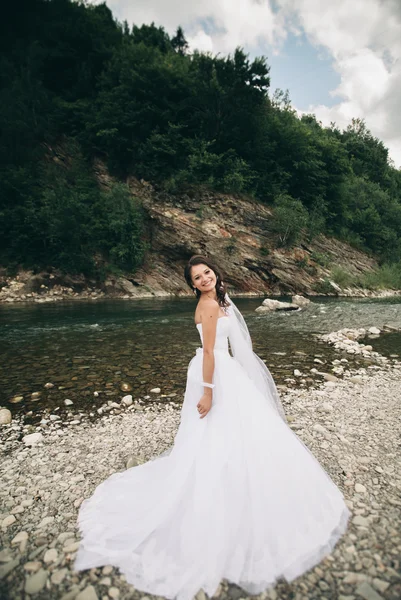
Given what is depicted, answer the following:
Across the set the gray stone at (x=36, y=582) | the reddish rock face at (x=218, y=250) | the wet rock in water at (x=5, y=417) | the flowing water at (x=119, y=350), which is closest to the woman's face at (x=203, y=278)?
the gray stone at (x=36, y=582)

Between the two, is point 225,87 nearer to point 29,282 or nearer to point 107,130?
point 107,130

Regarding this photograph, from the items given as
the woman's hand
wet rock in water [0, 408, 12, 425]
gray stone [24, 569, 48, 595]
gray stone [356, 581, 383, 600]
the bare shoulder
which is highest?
the bare shoulder

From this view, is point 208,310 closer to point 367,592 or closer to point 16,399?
point 367,592

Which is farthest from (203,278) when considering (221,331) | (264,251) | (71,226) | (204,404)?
(264,251)

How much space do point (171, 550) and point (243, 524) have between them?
63cm

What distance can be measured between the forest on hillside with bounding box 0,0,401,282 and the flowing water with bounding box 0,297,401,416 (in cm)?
1394

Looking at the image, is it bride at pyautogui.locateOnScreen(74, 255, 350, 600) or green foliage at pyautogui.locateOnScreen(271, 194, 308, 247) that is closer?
bride at pyautogui.locateOnScreen(74, 255, 350, 600)

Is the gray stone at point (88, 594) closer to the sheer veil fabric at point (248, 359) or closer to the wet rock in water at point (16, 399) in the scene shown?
the sheer veil fabric at point (248, 359)

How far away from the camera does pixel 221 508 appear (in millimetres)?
2459

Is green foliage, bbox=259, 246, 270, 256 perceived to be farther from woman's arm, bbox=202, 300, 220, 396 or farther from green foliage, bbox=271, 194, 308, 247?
woman's arm, bbox=202, 300, 220, 396

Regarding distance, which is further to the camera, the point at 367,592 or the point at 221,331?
the point at 221,331

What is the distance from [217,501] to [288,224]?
101 ft

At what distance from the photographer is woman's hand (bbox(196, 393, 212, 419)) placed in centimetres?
284

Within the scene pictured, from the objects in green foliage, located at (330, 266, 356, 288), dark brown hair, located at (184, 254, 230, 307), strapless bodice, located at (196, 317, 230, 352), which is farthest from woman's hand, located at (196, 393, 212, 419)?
green foliage, located at (330, 266, 356, 288)
